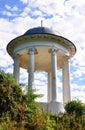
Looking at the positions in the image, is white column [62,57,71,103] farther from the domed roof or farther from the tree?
the tree

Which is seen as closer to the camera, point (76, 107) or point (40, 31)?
point (76, 107)

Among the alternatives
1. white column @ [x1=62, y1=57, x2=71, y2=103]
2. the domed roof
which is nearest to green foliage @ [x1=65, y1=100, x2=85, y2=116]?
white column @ [x1=62, y1=57, x2=71, y2=103]

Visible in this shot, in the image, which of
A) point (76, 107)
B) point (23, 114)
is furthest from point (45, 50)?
point (23, 114)

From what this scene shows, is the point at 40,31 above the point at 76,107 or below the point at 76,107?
above

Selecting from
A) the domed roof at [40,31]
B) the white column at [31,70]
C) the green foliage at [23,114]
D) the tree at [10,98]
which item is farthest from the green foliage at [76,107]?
the domed roof at [40,31]

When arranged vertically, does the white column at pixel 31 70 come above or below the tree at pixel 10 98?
above

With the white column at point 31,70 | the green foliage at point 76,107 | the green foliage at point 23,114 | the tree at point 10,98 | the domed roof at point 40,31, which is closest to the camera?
the green foliage at point 23,114

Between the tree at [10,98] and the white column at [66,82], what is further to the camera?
the white column at [66,82]

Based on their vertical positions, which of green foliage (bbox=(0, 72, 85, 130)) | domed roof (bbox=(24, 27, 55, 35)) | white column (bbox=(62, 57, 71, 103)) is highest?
domed roof (bbox=(24, 27, 55, 35))

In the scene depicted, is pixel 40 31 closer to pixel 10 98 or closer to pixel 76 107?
pixel 76 107

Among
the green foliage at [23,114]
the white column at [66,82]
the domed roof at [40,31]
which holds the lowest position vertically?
the green foliage at [23,114]

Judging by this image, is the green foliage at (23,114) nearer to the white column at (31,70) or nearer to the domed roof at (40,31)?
the white column at (31,70)

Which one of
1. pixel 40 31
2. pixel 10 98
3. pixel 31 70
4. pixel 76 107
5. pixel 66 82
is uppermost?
pixel 40 31

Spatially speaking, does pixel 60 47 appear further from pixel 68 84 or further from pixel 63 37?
pixel 68 84
